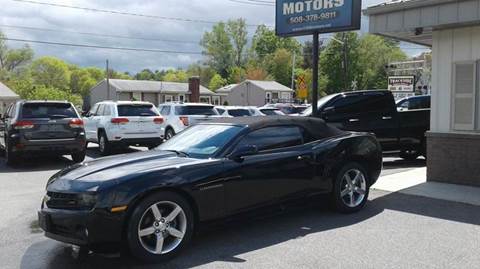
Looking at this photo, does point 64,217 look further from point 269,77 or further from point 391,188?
point 269,77

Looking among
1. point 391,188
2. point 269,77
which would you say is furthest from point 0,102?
point 269,77

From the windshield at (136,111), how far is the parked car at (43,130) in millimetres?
2414

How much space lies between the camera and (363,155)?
302 inches

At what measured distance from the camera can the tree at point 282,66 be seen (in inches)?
3915

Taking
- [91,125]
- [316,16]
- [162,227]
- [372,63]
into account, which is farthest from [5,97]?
[372,63]

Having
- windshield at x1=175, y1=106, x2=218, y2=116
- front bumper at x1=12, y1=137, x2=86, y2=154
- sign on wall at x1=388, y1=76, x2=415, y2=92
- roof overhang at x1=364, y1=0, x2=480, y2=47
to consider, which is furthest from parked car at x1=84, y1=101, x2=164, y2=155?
sign on wall at x1=388, y1=76, x2=415, y2=92

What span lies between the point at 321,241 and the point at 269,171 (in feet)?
3.40

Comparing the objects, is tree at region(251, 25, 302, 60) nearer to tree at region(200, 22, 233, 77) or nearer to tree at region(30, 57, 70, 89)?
tree at region(200, 22, 233, 77)

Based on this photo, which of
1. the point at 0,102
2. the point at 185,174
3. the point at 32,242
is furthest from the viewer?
the point at 0,102

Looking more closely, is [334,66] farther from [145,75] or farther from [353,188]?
[145,75]

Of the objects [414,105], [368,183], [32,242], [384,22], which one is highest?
[384,22]

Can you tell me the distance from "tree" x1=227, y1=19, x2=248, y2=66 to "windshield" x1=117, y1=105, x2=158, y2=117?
9720cm

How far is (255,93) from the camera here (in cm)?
8106

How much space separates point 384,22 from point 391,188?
3.00 metres
